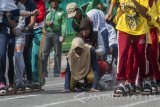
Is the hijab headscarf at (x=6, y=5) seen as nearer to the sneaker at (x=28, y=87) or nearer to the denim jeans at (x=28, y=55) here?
the denim jeans at (x=28, y=55)

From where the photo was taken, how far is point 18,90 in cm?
1206

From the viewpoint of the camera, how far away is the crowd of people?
36.6 feet

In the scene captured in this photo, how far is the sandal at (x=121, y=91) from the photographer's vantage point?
36.1ft

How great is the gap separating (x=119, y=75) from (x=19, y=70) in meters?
1.89

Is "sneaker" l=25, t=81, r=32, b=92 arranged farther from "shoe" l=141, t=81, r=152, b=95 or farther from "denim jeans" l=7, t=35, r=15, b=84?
"shoe" l=141, t=81, r=152, b=95

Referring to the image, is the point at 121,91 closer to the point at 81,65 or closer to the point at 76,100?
the point at 76,100

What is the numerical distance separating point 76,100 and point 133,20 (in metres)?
1.49

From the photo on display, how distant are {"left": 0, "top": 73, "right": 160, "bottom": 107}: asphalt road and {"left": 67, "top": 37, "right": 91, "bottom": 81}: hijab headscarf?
0.43 m

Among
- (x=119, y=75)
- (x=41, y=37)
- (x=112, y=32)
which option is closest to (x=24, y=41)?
(x=41, y=37)

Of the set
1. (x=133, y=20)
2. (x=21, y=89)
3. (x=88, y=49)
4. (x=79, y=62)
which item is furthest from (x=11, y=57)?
(x=133, y=20)

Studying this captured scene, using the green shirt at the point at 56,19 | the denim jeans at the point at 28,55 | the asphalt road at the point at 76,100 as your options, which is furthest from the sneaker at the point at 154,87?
the green shirt at the point at 56,19

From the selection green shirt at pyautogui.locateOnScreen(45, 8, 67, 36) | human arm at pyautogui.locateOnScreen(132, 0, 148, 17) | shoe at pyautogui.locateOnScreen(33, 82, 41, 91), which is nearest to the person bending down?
shoe at pyautogui.locateOnScreen(33, 82, 41, 91)

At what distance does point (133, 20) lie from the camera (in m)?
11.1

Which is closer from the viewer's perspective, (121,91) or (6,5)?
(121,91)
